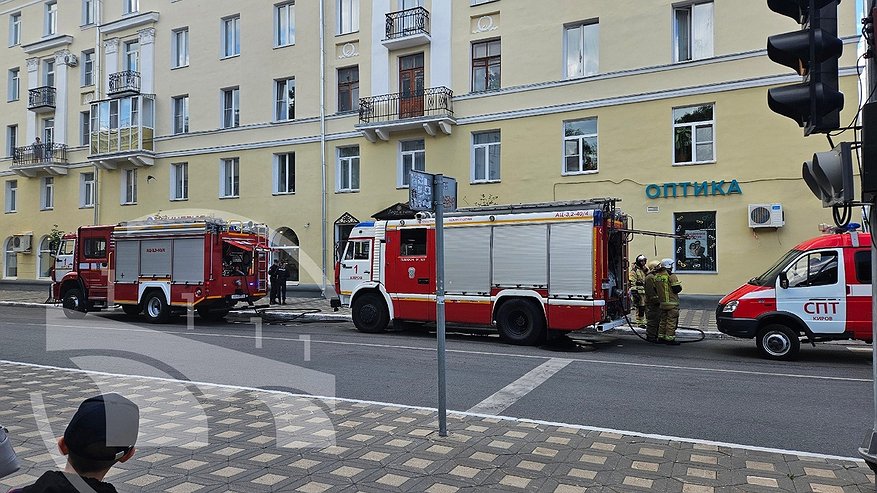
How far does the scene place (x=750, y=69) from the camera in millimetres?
18344

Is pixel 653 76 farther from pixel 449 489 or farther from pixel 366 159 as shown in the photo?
pixel 449 489

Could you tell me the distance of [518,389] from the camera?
27.4ft

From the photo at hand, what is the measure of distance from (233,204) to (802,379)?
2407cm

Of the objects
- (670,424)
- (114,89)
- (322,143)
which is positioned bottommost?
(670,424)

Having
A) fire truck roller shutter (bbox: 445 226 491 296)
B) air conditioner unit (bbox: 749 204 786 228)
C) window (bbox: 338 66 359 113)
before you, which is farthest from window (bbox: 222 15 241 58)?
air conditioner unit (bbox: 749 204 786 228)

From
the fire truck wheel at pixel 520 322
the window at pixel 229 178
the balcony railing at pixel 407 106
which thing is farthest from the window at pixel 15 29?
the fire truck wheel at pixel 520 322

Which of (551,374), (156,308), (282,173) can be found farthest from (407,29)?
(551,374)

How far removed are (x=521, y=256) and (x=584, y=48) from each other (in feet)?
35.7

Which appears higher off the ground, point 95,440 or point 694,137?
point 694,137

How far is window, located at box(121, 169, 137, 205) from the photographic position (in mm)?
30969

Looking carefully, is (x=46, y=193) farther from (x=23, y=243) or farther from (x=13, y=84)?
(x=13, y=84)

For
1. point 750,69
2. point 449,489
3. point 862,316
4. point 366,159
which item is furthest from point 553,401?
point 366,159

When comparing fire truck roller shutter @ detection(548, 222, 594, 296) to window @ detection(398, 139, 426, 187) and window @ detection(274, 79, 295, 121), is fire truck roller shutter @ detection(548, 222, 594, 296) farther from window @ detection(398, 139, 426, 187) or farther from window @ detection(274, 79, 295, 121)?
window @ detection(274, 79, 295, 121)

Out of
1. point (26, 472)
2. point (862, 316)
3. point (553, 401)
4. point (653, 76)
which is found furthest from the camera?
point (653, 76)
